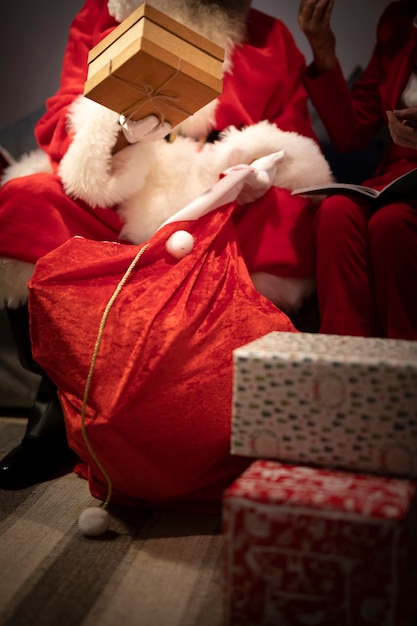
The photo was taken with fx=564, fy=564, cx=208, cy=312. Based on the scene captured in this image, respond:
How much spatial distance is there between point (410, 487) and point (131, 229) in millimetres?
775

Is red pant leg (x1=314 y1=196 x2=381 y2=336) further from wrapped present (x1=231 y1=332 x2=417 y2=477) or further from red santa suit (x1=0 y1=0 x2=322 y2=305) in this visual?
wrapped present (x1=231 y1=332 x2=417 y2=477)

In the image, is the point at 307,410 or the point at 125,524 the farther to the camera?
the point at 125,524

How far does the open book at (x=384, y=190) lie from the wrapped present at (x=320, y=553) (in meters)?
0.63

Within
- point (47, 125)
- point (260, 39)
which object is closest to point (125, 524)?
point (47, 125)

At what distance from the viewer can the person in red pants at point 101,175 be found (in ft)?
3.78

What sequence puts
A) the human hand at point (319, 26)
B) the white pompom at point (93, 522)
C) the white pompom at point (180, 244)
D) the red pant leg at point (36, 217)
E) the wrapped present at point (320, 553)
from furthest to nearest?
the human hand at point (319, 26) < the red pant leg at point (36, 217) < the white pompom at point (180, 244) < the white pompom at point (93, 522) < the wrapped present at point (320, 553)

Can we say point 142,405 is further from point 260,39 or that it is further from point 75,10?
point 75,10

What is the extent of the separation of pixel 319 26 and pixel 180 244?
701mm

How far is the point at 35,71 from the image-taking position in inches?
72.7

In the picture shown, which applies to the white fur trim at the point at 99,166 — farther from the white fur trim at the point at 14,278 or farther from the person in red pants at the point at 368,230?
the person in red pants at the point at 368,230

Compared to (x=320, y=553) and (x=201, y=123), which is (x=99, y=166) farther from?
(x=320, y=553)

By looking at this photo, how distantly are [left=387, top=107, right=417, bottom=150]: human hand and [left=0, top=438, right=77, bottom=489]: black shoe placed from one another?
39.5 inches

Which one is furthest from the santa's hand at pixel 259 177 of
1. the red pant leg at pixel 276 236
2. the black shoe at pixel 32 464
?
the black shoe at pixel 32 464

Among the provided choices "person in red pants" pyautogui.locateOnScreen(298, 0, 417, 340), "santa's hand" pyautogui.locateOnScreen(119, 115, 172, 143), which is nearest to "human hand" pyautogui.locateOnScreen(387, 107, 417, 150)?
"person in red pants" pyautogui.locateOnScreen(298, 0, 417, 340)
